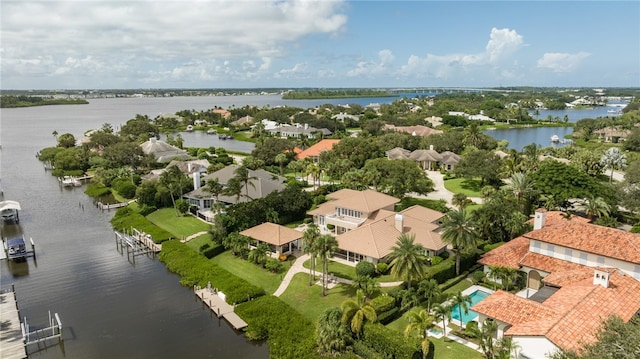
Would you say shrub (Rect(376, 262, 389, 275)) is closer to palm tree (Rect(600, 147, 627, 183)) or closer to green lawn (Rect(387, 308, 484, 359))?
green lawn (Rect(387, 308, 484, 359))

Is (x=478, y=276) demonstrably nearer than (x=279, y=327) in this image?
No

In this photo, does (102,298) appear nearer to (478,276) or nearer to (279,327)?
(279,327)

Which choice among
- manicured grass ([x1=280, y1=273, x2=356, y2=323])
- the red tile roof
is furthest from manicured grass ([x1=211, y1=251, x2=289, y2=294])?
the red tile roof

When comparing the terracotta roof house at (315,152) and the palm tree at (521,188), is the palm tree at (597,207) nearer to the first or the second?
the palm tree at (521,188)

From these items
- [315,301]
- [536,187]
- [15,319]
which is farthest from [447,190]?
[15,319]

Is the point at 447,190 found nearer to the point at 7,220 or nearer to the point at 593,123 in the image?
the point at 7,220

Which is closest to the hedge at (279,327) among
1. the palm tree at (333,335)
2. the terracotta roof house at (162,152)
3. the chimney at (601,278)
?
the palm tree at (333,335)

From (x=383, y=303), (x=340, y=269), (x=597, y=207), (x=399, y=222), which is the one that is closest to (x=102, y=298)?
(x=340, y=269)
